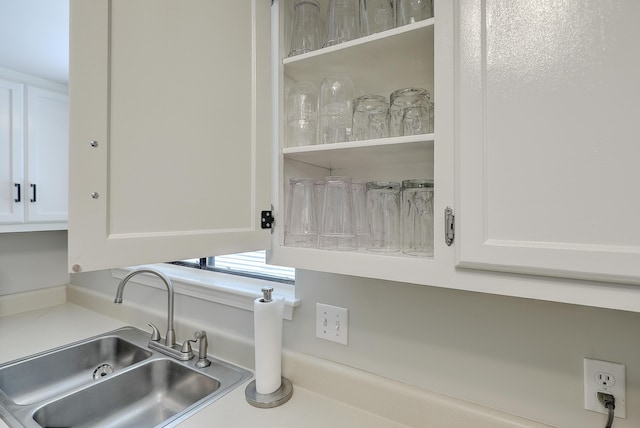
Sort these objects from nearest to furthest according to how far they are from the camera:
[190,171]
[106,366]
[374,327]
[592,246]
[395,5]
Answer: [592,246] → [190,171] → [395,5] → [374,327] → [106,366]

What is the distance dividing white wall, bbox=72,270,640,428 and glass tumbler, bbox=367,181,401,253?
8.3 inches

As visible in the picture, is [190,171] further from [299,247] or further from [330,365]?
[330,365]

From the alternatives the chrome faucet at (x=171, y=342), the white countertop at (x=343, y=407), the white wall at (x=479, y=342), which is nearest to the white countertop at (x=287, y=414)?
the white countertop at (x=343, y=407)

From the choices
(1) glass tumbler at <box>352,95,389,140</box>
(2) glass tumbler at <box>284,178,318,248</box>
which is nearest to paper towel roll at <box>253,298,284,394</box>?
(2) glass tumbler at <box>284,178,318,248</box>

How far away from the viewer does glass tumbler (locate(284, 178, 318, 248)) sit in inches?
34.2

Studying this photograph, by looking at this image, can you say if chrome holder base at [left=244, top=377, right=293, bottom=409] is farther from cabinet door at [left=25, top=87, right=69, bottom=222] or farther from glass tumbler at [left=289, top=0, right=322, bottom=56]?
cabinet door at [left=25, top=87, right=69, bottom=222]

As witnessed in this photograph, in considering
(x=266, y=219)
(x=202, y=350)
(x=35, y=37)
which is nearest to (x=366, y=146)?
(x=266, y=219)

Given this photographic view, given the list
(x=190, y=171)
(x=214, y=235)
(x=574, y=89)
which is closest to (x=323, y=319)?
(x=214, y=235)

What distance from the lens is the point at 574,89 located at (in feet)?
1.66

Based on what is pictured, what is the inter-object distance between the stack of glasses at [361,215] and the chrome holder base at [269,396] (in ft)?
1.67

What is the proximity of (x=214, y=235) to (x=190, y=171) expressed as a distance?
15 cm

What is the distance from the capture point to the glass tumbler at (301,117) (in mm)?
900

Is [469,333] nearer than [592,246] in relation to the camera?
No

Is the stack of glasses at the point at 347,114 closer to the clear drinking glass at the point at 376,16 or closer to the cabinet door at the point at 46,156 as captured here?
the clear drinking glass at the point at 376,16
